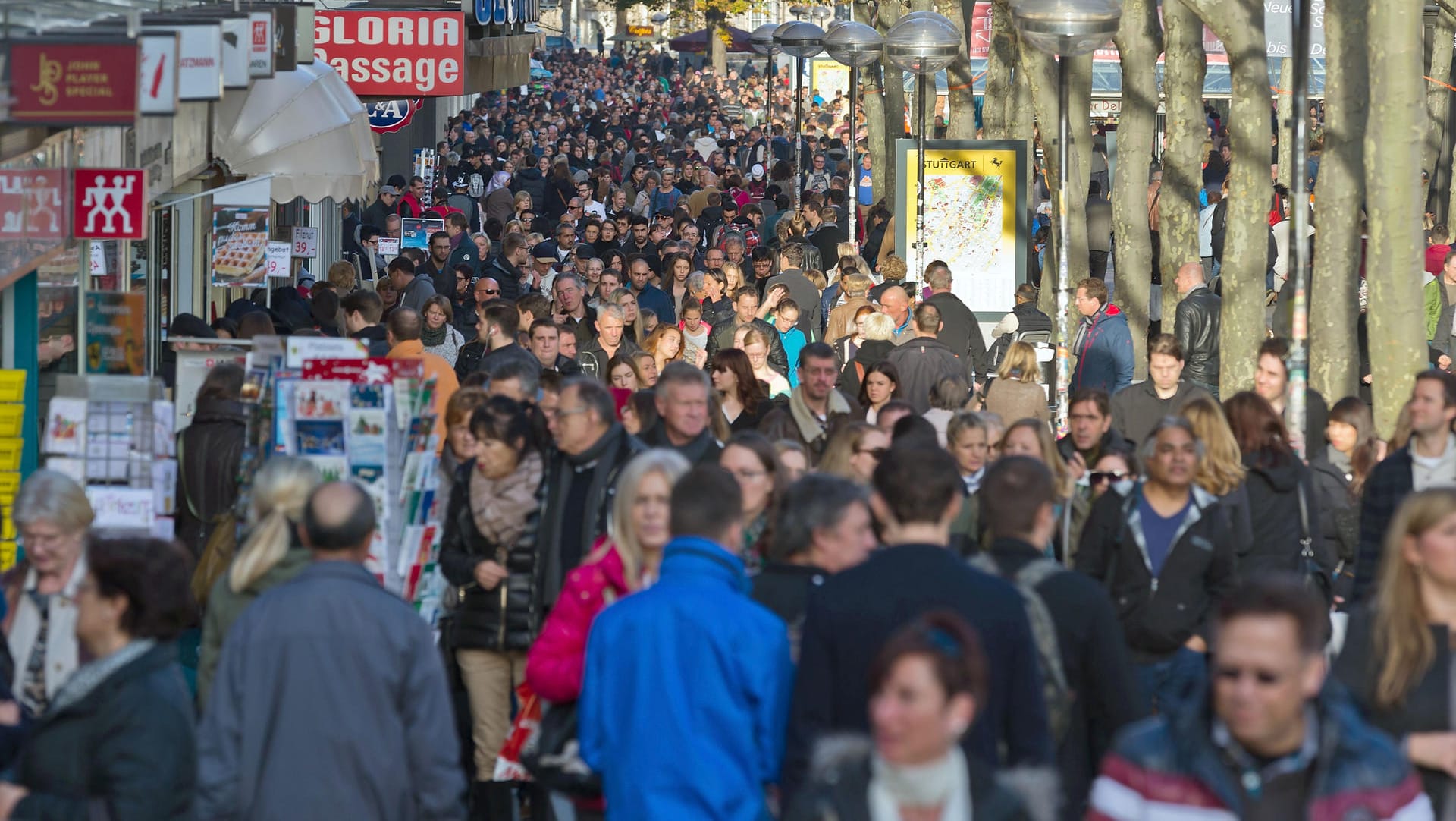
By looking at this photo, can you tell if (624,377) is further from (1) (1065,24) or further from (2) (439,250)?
(2) (439,250)

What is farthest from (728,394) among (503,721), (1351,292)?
(1351,292)

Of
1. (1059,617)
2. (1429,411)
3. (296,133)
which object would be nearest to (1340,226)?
(1429,411)

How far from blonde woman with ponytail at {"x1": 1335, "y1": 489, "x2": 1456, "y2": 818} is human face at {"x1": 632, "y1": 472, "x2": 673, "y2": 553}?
1891 mm

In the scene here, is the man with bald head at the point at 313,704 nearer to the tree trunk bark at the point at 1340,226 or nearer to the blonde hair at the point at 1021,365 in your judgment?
the blonde hair at the point at 1021,365

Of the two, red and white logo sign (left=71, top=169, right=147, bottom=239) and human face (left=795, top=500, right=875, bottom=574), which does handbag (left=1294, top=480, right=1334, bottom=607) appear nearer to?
human face (left=795, top=500, right=875, bottom=574)

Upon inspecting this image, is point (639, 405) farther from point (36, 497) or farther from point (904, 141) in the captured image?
point (904, 141)

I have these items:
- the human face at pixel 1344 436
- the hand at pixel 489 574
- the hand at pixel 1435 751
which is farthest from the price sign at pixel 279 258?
the hand at pixel 1435 751

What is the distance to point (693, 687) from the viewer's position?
5.42 meters

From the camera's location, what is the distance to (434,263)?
65.8 feet

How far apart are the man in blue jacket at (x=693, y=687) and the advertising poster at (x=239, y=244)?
33.7ft

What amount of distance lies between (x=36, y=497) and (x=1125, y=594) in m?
3.54

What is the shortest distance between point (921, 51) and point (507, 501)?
12557 mm

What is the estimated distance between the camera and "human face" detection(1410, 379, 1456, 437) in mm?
8797

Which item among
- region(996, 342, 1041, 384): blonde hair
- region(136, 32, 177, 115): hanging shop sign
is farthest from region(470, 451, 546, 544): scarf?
region(996, 342, 1041, 384): blonde hair
